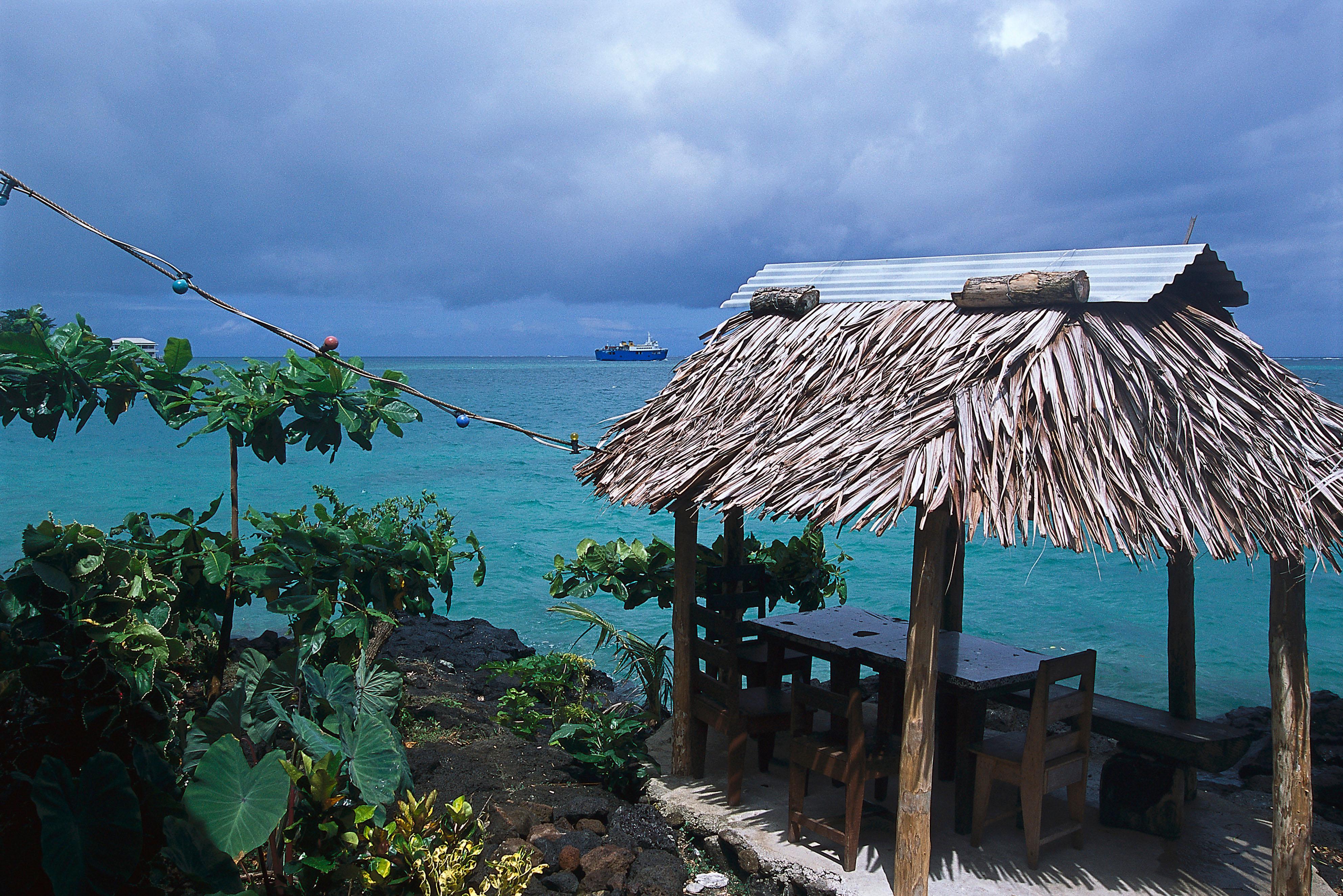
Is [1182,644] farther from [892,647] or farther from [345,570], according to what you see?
[345,570]

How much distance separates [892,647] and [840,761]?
0.93 meters

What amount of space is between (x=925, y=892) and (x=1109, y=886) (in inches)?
39.9

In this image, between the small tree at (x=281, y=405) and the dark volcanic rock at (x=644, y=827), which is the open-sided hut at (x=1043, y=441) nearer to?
the dark volcanic rock at (x=644, y=827)

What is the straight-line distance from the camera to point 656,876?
4391mm

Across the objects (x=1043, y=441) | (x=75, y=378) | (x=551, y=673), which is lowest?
(x=551, y=673)

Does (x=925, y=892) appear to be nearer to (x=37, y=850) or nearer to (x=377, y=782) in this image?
(x=377, y=782)

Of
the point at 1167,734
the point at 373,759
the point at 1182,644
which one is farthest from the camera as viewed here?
the point at 1182,644

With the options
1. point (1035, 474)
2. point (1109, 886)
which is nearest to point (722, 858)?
point (1109, 886)

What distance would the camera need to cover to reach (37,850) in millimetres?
3357

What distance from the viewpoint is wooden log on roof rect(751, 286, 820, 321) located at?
5.37 m

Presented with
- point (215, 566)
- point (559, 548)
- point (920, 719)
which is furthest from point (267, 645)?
point (559, 548)

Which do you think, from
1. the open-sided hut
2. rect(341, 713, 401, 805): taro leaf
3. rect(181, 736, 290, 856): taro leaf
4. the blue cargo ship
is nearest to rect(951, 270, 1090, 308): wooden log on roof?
the open-sided hut

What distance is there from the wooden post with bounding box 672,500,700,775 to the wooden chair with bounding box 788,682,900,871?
0.88 meters

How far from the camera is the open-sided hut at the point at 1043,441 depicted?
11.8ft
